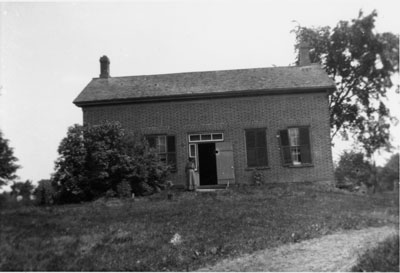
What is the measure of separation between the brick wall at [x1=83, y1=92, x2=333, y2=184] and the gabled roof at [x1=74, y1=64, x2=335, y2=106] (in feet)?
1.45

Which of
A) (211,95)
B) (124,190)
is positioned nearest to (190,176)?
(124,190)

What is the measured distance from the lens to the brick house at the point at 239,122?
57.5 ft

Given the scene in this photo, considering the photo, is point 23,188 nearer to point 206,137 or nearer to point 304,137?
point 206,137

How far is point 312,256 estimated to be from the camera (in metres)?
6.93

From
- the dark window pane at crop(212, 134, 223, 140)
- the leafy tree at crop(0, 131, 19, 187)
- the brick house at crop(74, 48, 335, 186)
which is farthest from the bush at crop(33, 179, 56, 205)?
the dark window pane at crop(212, 134, 223, 140)

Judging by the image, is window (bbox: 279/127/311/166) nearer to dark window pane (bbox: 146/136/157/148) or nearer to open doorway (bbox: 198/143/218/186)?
open doorway (bbox: 198/143/218/186)

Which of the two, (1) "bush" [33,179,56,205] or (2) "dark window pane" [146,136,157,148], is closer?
(1) "bush" [33,179,56,205]

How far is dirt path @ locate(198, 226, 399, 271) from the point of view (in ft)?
21.2

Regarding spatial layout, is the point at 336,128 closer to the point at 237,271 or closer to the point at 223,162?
the point at 223,162

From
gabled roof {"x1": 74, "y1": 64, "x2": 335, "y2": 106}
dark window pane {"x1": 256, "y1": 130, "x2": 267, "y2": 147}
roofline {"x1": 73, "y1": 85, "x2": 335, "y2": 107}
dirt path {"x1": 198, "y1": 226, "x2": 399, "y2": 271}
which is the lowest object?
dirt path {"x1": 198, "y1": 226, "x2": 399, "y2": 271}

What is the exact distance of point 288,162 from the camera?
691 inches

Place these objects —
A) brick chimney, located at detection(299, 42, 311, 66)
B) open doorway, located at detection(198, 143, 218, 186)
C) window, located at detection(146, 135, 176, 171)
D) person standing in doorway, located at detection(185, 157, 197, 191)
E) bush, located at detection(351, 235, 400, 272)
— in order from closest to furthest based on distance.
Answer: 1. bush, located at detection(351, 235, 400, 272)
2. person standing in doorway, located at detection(185, 157, 197, 191)
3. window, located at detection(146, 135, 176, 171)
4. open doorway, located at detection(198, 143, 218, 186)
5. brick chimney, located at detection(299, 42, 311, 66)

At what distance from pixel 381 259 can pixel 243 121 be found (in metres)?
12.0

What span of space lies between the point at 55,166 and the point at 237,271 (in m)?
10.0
